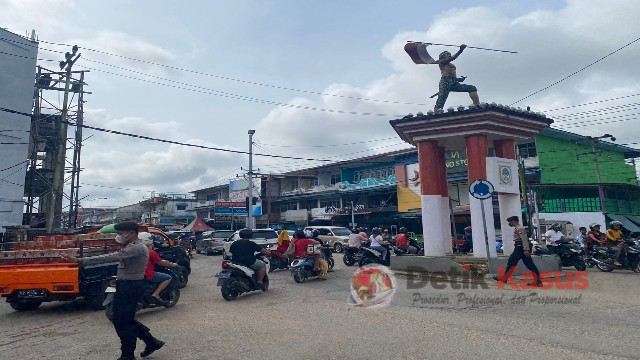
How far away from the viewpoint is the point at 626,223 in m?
25.1

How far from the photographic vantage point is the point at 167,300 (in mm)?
7879

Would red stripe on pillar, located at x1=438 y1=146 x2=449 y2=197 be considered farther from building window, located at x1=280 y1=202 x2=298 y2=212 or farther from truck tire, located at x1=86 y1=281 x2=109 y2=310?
building window, located at x1=280 y1=202 x2=298 y2=212

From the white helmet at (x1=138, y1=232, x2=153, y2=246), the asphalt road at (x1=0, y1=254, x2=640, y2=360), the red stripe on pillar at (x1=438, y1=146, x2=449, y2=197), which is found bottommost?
the asphalt road at (x1=0, y1=254, x2=640, y2=360)

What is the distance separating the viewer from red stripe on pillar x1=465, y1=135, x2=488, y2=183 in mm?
11039

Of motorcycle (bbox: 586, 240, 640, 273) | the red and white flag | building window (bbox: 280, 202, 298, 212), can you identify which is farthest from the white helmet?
building window (bbox: 280, 202, 298, 212)

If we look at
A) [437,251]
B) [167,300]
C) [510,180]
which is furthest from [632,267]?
[167,300]

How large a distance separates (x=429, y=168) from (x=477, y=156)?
53.5 inches

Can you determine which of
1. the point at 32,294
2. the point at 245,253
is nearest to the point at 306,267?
the point at 245,253

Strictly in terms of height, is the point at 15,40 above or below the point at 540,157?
above

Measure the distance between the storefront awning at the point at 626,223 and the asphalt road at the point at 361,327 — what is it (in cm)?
1886

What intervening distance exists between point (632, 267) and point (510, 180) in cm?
428

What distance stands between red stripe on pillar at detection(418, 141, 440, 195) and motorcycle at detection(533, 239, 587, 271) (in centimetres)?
371

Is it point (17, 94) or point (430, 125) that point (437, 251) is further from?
point (17, 94)

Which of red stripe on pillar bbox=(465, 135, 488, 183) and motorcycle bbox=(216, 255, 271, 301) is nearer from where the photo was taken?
motorcycle bbox=(216, 255, 271, 301)
